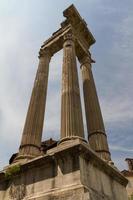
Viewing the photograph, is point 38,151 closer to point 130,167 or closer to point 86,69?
point 86,69

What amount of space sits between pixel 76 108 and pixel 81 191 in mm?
4742

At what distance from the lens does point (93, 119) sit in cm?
1465

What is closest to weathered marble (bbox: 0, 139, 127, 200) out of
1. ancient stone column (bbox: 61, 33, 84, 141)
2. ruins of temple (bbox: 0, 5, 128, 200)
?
ruins of temple (bbox: 0, 5, 128, 200)

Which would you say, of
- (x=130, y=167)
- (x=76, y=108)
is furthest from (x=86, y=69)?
(x=130, y=167)

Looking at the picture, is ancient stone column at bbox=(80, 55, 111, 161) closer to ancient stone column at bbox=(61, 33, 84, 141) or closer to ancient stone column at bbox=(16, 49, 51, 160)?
ancient stone column at bbox=(61, 33, 84, 141)

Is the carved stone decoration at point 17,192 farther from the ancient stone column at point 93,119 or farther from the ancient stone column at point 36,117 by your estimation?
the ancient stone column at point 93,119

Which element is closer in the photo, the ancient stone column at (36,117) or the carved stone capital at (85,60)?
the ancient stone column at (36,117)

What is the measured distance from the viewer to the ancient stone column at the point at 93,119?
43.2 ft

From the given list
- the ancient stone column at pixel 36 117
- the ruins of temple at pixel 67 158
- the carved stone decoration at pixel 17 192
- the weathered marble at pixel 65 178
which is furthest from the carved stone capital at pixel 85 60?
the carved stone decoration at pixel 17 192

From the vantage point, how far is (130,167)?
61.4m

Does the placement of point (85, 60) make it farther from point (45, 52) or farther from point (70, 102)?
point (70, 102)

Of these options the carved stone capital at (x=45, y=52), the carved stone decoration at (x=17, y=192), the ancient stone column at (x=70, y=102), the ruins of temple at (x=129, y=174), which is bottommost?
the carved stone decoration at (x=17, y=192)

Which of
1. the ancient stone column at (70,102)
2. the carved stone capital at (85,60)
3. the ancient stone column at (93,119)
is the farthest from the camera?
the carved stone capital at (85,60)

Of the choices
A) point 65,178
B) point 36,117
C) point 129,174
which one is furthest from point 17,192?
point 129,174
